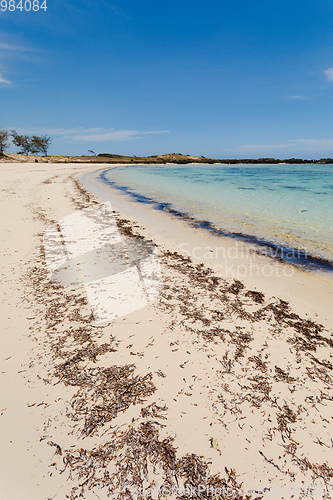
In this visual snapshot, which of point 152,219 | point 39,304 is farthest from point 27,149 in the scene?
point 39,304

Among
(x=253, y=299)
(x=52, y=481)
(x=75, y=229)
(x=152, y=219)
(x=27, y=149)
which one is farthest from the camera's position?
(x=27, y=149)

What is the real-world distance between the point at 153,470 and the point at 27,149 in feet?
326

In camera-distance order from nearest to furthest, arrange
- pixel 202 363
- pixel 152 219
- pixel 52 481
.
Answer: pixel 52 481 < pixel 202 363 < pixel 152 219

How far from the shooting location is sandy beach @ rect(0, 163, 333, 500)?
177 cm

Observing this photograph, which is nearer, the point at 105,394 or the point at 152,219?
the point at 105,394

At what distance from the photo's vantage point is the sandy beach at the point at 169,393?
5.81ft

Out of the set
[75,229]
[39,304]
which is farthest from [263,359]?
[75,229]

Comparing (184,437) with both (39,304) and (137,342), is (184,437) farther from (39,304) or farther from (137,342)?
(39,304)

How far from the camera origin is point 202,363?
109 inches

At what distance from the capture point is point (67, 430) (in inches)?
80.6

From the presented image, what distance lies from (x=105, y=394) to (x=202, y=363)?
3.70 feet

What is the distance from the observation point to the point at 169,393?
240 cm

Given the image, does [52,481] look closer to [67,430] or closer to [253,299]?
[67,430]

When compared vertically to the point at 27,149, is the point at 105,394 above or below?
below
